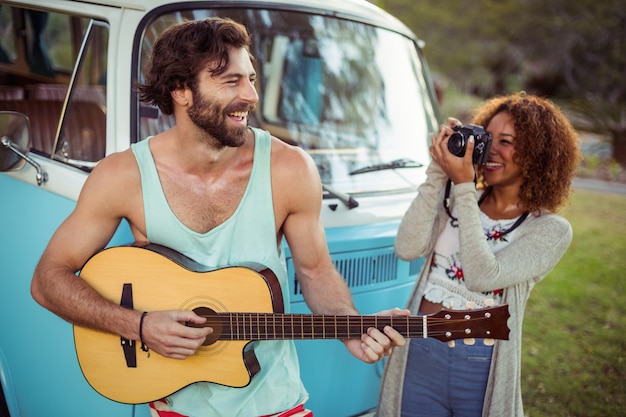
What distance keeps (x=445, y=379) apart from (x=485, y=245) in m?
0.57

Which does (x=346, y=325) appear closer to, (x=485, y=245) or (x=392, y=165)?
(x=485, y=245)

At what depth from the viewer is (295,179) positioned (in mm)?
2344

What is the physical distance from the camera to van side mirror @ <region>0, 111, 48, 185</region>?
8.93ft

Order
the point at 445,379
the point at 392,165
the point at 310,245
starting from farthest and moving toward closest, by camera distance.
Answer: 1. the point at 392,165
2. the point at 445,379
3. the point at 310,245

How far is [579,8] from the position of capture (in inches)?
651

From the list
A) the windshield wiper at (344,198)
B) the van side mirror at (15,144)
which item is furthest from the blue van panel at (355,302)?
the van side mirror at (15,144)

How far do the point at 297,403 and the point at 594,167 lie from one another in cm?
1247

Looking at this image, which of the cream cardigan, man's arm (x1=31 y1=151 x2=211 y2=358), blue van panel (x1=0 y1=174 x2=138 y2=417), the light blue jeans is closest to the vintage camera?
the cream cardigan

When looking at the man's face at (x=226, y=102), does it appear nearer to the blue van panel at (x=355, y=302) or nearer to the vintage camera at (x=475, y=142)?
the blue van panel at (x=355, y=302)

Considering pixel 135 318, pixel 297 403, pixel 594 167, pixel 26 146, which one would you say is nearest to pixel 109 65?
pixel 26 146

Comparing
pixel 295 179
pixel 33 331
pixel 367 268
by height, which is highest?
pixel 295 179

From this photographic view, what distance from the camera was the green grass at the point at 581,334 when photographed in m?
4.49

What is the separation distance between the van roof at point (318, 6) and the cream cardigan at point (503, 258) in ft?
3.99

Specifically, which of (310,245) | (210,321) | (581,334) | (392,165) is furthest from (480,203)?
(581,334)
